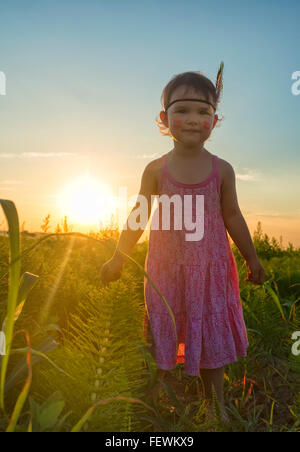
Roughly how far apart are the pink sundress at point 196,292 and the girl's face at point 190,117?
0.82 feet

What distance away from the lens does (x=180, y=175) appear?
2240mm

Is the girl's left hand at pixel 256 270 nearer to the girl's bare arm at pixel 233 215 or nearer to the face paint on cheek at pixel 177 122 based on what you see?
the girl's bare arm at pixel 233 215

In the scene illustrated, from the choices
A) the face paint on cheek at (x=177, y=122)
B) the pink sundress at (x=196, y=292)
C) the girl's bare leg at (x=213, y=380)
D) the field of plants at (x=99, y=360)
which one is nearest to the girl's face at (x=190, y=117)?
the face paint on cheek at (x=177, y=122)

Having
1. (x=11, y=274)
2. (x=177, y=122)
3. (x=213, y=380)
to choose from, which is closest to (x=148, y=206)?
(x=177, y=122)

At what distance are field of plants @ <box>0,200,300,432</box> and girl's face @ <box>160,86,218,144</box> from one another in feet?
2.48

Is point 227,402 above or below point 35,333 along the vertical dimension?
below

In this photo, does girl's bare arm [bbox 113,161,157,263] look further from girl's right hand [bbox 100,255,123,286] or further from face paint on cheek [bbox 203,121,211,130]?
face paint on cheek [bbox 203,121,211,130]

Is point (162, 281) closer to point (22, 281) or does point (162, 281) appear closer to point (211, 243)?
point (211, 243)

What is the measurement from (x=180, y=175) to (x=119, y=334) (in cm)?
128

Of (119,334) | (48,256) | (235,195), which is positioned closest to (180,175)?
(235,195)

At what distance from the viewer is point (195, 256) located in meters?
2.17

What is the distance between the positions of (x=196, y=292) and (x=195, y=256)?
0.21 meters

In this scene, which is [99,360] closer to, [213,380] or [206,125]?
[213,380]
